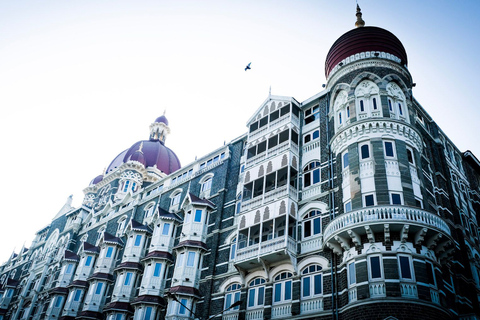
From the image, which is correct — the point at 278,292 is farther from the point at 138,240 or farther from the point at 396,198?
the point at 138,240

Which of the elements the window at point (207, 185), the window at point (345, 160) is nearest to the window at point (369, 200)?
the window at point (345, 160)

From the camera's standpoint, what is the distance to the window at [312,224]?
89.6 ft

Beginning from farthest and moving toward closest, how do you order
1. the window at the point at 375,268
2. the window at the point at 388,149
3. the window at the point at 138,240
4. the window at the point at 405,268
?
the window at the point at 138,240
the window at the point at 388,149
the window at the point at 375,268
the window at the point at 405,268

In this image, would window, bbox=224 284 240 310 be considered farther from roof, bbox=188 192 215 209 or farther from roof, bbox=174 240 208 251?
roof, bbox=188 192 215 209

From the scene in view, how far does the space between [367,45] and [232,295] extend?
20.5 meters

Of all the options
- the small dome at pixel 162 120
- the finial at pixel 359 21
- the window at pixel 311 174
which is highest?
the small dome at pixel 162 120

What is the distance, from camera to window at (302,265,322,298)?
24789 millimetres

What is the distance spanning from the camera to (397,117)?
27859mm

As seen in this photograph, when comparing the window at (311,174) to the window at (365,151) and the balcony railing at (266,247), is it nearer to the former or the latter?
the window at (365,151)

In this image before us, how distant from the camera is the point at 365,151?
26375 mm

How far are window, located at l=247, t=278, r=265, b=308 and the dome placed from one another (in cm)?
4167

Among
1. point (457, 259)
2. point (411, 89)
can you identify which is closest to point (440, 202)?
point (457, 259)

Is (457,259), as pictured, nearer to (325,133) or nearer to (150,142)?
(325,133)

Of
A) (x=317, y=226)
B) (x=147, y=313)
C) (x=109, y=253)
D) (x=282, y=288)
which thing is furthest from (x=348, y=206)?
(x=109, y=253)
